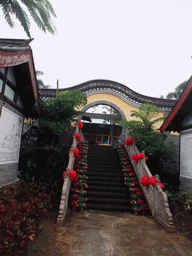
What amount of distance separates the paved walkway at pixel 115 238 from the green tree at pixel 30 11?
7.35m

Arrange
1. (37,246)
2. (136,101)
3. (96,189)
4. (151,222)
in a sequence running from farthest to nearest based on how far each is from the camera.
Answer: (136,101) → (96,189) → (151,222) → (37,246)

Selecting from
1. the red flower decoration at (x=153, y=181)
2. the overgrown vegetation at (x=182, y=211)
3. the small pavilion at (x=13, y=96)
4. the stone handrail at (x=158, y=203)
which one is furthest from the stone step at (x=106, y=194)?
the small pavilion at (x=13, y=96)

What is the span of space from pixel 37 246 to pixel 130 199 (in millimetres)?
3855

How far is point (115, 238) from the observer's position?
13.5 feet

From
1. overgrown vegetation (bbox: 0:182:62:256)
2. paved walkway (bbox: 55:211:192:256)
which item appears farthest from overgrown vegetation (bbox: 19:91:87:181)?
paved walkway (bbox: 55:211:192:256)

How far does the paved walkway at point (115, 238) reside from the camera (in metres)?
3.56

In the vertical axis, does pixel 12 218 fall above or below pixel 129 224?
above

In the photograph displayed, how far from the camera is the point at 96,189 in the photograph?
6977mm

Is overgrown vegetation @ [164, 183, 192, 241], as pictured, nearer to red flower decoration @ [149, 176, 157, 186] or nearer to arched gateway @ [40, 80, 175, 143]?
red flower decoration @ [149, 176, 157, 186]

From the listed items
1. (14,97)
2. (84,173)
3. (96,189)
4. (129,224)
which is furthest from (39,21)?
(129,224)

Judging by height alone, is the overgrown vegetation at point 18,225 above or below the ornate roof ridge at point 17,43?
below

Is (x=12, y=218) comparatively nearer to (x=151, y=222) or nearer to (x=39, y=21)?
(x=151, y=222)

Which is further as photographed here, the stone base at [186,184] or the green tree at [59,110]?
the green tree at [59,110]

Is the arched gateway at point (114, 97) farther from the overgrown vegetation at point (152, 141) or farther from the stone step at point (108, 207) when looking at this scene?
the stone step at point (108, 207)
